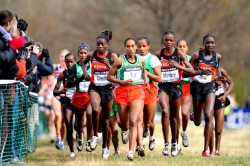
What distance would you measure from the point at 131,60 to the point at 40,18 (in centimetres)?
4433

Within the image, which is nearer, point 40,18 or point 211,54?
point 211,54

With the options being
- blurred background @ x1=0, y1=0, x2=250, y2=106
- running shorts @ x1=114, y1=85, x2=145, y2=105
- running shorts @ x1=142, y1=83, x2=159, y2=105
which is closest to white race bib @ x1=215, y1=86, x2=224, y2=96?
running shorts @ x1=142, y1=83, x2=159, y2=105

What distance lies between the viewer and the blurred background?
48812 mm

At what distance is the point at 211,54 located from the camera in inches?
676

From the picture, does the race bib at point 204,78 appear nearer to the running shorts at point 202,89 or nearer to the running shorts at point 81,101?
the running shorts at point 202,89

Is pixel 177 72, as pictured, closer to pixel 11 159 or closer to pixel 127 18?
pixel 11 159

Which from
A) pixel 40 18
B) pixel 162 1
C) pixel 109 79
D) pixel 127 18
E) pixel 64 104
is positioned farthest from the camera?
pixel 40 18

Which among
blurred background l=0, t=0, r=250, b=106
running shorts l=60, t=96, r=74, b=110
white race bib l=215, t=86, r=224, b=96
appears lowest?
Answer: running shorts l=60, t=96, r=74, b=110

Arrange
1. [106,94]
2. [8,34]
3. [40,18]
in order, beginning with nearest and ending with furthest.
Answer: [8,34], [106,94], [40,18]

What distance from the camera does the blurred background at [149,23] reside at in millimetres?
48812

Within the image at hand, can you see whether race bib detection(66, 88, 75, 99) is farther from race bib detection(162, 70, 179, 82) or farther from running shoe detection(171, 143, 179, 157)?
running shoe detection(171, 143, 179, 157)

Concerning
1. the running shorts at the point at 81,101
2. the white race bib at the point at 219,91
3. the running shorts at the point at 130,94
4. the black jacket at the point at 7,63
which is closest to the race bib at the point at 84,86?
the running shorts at the point at 81,101

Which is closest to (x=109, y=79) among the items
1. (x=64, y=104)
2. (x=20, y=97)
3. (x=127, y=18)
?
(x=20, y=97)

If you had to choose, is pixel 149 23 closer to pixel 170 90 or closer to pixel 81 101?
pixel 81 101
